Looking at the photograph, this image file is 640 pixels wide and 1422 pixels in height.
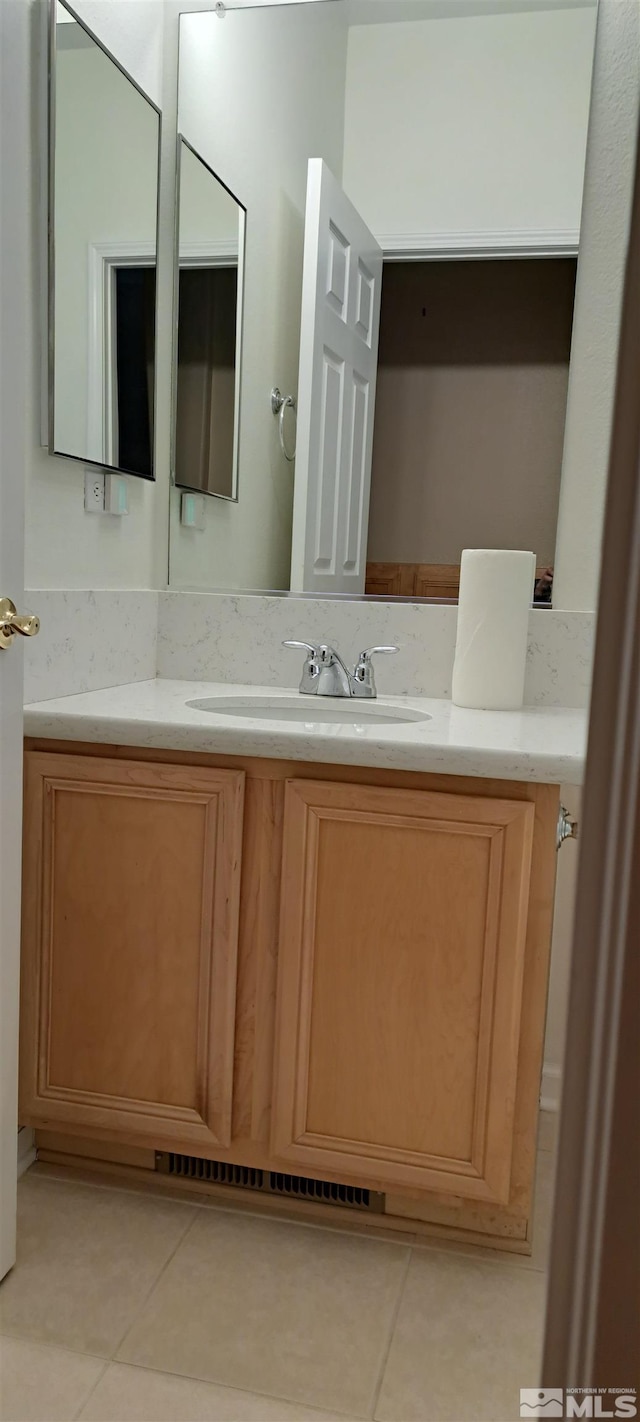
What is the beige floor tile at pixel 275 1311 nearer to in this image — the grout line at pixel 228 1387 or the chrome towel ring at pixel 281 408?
the grout line at pixel 228 1387

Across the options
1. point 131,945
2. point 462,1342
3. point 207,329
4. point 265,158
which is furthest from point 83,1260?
point 265,158

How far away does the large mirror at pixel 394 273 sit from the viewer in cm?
188

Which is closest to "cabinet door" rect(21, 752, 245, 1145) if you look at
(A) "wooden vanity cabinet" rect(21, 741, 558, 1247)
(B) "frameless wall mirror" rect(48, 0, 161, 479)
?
(A) "wooden vanity cabinet" rect(21, 741, 558, 1247)

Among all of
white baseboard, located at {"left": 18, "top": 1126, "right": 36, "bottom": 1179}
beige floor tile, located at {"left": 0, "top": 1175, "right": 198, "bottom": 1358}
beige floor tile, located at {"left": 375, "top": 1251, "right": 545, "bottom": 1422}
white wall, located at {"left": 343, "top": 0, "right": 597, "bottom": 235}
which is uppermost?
white wall, located at {"left": 343, "top": 0, "right": 597, "bottom": 235}

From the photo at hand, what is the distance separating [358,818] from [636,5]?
4.89ft

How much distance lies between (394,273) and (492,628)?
0.72m

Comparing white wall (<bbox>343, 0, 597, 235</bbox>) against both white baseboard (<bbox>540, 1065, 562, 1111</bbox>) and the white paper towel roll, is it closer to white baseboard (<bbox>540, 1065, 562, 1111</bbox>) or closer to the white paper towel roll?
the white paper towel roll

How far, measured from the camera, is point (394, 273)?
197 cm

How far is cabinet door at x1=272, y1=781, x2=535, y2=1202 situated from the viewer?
58.5 inches

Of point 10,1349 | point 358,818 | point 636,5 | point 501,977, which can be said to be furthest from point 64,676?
point 636,5

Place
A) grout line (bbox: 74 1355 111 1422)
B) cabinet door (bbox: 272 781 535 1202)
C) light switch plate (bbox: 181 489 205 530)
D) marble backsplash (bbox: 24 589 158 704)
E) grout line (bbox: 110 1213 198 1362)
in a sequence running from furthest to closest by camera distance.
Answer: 1. light switch plate (bbox: 181 489 205 530)
2. marble backsplash (bbox: 24 589 158 704)
3. cabinet door (bbox: 272 781 535 1202)
4. grout line (bbox: 110 1213 198 1362)
5. grout line (bbox: 74 1355 111 1422)

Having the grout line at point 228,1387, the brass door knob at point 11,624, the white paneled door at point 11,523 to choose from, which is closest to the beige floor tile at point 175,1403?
the grout line at point 228,1387

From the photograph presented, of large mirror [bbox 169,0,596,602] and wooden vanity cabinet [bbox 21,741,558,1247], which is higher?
large mirror [bbox 169,0,596,602]

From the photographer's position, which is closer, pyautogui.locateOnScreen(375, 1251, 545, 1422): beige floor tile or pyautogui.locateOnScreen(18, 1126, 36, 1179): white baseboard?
pyautogui.locateOnScreen(375, 1251, 545, 1422): beige floor tile
